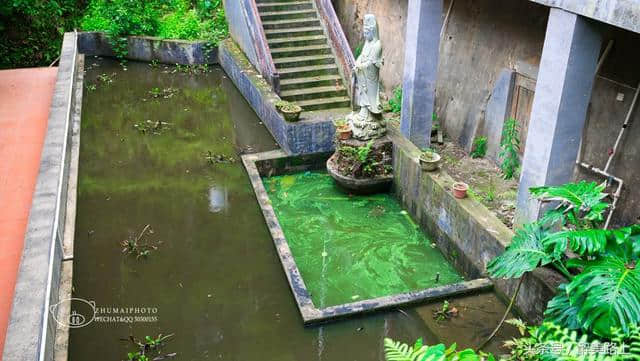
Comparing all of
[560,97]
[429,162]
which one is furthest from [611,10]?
[429,162]

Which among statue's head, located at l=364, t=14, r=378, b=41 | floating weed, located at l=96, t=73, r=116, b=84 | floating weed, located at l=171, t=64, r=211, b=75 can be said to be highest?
statue's head, located at l=364, t=14, r=378, b=41

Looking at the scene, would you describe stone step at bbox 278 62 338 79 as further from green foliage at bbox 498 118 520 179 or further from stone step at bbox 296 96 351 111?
green foliage at bbox 498 118 520 179

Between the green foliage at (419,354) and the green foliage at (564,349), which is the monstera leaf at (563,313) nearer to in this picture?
the green foliage at (564,349)

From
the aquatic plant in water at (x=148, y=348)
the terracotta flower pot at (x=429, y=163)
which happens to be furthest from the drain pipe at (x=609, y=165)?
the aquatic plant in water at (x=148, y=348)

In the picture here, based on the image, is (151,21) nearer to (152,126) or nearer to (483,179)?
(152,126)

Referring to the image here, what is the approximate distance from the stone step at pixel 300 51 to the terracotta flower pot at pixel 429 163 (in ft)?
17.2

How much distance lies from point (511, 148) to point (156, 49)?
10006 mm

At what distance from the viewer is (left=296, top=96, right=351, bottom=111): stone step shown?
11.5 meters

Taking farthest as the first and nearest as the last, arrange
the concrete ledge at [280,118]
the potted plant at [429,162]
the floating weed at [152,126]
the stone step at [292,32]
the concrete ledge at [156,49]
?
the concrete ledge at [156,49], the stone step at [292,32], the floating weed at [152,126], the concrete ledge at [280,118], the potted plant at [429,162]

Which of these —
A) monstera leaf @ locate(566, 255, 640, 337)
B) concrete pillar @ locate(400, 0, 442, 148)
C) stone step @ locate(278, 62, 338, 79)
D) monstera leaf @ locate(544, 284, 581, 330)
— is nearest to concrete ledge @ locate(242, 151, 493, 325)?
monstera leaf @ locate(544, 284, 581, 330)

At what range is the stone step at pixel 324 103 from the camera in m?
11.5

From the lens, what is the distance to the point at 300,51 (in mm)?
12586

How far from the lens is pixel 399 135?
938 cm

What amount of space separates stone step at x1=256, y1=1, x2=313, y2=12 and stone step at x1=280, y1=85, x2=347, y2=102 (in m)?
2.69
